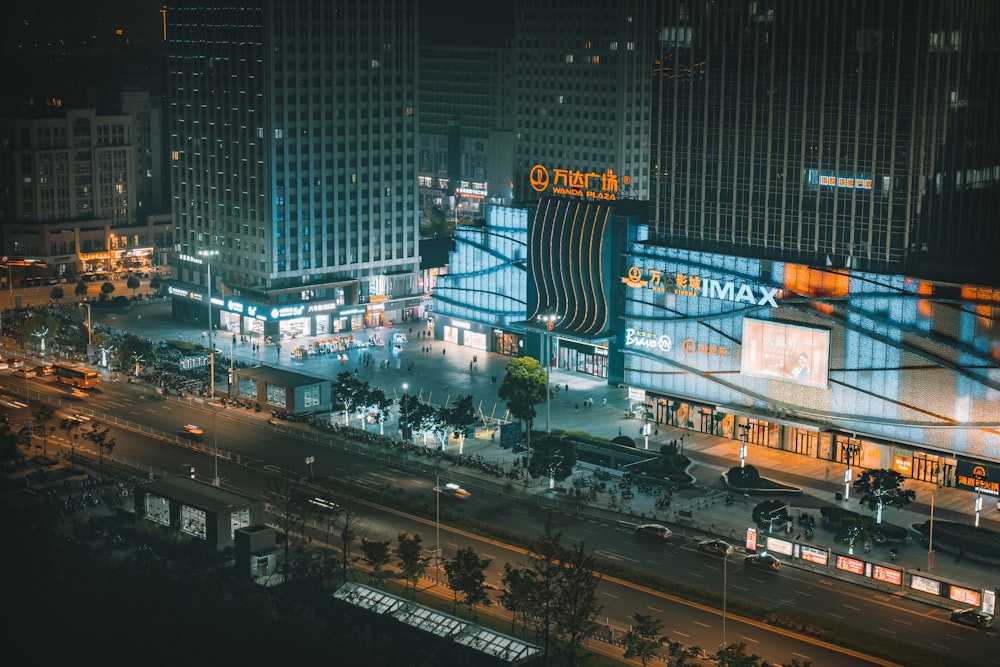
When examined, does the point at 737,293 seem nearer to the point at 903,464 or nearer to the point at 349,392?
the point at 903,464

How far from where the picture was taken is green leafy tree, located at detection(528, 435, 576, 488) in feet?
510

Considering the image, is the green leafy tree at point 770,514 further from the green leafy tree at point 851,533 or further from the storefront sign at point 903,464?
the storefront sign at point 903,464

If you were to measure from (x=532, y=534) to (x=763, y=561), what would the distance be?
2340cm

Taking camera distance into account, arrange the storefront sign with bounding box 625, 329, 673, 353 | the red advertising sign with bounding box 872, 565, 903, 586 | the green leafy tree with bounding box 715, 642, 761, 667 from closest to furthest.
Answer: the green leafy tree with bounding box 715, 642, 761, 667 → the red advertising sign with bounding box 872, 565, 903, 586 → the storefront sign with bounding box 625, 329, 673, 353

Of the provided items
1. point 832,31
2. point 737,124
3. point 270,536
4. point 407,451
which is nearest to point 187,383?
point 407,451

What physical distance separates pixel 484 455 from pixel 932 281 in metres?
55.9

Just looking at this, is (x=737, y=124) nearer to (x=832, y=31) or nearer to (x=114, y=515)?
(x=832, y=31)

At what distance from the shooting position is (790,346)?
16988 cm

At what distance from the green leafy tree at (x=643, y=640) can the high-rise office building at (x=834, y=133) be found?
65895 millimetres

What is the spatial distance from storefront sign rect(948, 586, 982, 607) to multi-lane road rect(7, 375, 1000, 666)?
2754 millimetres

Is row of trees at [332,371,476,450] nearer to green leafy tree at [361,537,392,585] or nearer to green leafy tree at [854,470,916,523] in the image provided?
green leafy tree at [361,537,392,585]

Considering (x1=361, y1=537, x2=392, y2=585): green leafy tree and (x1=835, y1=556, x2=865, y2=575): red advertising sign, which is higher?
(x1=361, y1=537, x2=392, y2=585): green leafy tree

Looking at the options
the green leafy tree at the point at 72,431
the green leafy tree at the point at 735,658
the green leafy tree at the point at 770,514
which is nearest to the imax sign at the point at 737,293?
the green leafy tree at the point at 770,514

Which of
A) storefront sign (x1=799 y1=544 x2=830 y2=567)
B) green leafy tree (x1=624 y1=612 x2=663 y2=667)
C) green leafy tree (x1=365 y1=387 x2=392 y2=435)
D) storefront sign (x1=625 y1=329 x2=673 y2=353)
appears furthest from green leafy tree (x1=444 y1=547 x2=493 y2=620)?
storefront sign (x1=625 y1=329 x2=673 y2=353)
